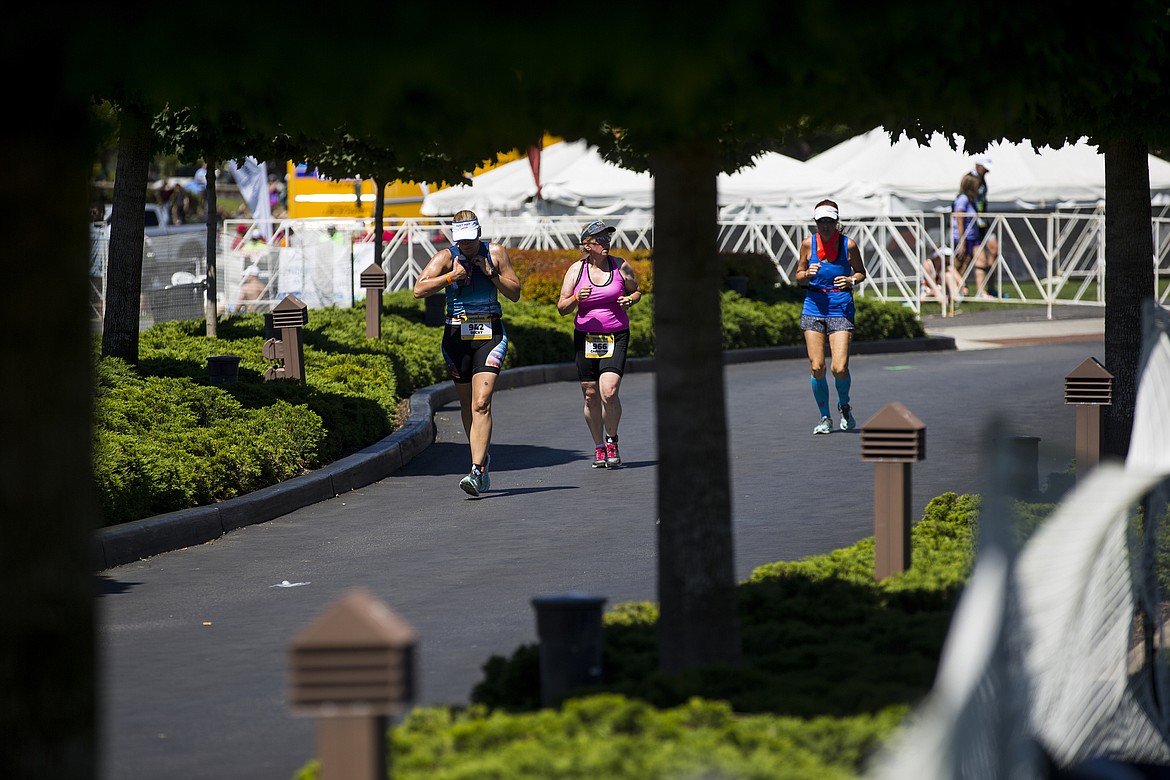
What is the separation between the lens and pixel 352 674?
3.21m

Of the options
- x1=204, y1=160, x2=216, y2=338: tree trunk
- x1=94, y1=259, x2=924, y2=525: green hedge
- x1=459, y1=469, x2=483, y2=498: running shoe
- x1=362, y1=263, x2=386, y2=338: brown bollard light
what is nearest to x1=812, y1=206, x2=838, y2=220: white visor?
x1=94, y1=259, x2=924, y2=525: green hedge

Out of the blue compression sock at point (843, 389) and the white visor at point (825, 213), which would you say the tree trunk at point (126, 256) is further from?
the blue compression sock at point (843, 389)

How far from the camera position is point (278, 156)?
14.4 metres

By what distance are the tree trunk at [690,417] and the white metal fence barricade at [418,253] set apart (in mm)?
13027

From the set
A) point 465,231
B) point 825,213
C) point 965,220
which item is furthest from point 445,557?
point 965,220

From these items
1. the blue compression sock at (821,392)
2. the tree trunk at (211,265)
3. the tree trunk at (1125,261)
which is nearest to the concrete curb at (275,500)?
the tree trunk at (211,265)

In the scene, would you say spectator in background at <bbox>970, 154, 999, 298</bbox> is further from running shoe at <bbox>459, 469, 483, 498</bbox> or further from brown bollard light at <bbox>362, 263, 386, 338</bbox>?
running shoe at <bbox>459, 469, 483, 498</bbox>

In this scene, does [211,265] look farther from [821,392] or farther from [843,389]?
[843,389]

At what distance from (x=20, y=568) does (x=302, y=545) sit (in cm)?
635

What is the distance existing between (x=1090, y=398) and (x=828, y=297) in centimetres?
502

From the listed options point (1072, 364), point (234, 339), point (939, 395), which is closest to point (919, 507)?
point (939, 395)

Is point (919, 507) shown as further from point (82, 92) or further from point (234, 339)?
point (234, 339)

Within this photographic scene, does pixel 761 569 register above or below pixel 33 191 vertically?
below

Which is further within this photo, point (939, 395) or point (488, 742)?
point (939, 395)
